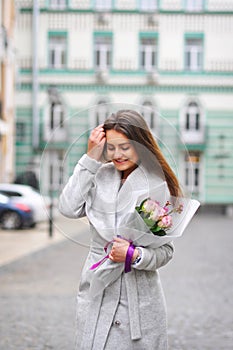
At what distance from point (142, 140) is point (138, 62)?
34.9 m

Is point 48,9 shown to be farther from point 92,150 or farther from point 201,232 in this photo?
point 92,150

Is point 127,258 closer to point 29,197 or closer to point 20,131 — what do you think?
point 29,197

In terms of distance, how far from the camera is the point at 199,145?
1411 inches

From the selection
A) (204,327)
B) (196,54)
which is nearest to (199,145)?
(196,54)

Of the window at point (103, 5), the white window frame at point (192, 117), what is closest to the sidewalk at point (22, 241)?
the window at point (103, 5)

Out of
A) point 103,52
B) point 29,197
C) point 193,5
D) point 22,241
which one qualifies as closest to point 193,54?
point 193,5

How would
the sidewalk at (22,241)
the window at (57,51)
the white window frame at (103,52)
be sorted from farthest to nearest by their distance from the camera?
the white window frame at (103,52) → the window at (57,51) → the sidewalk at (22,241)

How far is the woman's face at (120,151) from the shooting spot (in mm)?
3184

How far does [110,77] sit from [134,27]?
238 cm

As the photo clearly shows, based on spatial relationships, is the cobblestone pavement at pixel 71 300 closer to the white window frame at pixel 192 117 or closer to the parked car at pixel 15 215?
the parked car at pixel 15 215

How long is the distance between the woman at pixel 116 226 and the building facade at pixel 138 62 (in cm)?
3042

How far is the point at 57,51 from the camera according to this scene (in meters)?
36.2

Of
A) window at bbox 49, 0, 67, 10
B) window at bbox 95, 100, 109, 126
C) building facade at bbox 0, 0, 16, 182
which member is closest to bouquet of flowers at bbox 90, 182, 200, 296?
window at bbox 95, 100, 109, 126

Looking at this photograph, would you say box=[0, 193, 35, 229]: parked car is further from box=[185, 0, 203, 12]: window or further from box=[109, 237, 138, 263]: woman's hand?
box=[185, 0, 203, 12]: window
